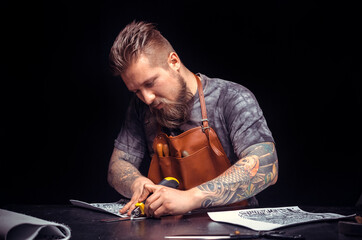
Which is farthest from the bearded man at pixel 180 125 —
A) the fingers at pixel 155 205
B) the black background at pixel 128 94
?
the black background at pixel 128 94

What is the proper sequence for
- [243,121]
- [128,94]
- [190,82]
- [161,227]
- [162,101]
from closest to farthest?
[161,227], [243,121], [162,101], [190,82], [128,94]

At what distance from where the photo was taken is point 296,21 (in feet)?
9.17

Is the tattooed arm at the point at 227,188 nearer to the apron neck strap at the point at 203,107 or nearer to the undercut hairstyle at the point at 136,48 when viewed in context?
the apron neck strap at the point at 203,107

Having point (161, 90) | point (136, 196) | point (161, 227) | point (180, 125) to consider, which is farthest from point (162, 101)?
point (161, 227)

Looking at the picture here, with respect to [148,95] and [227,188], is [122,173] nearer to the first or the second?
[148,95]

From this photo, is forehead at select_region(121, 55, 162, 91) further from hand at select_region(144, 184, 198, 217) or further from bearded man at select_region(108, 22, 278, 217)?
hand at select_region(144, 184, 198, 217)

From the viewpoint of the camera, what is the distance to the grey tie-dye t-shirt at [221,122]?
2.03 metres

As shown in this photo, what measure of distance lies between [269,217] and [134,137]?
1.14 m

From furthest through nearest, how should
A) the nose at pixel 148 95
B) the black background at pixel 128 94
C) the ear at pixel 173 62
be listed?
the black background at pixel 128 94, the ear at pixel 173 62, the nose at pixel 148 95

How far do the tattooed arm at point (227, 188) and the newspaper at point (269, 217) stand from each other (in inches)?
7.5

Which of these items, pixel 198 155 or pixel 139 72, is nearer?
pixel 139 72

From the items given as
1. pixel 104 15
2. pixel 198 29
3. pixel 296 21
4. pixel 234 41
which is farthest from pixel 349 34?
pixel 104 15

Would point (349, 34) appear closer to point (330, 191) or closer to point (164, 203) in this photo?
point (330, 191)

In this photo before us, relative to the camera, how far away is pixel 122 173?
7.43 feet
